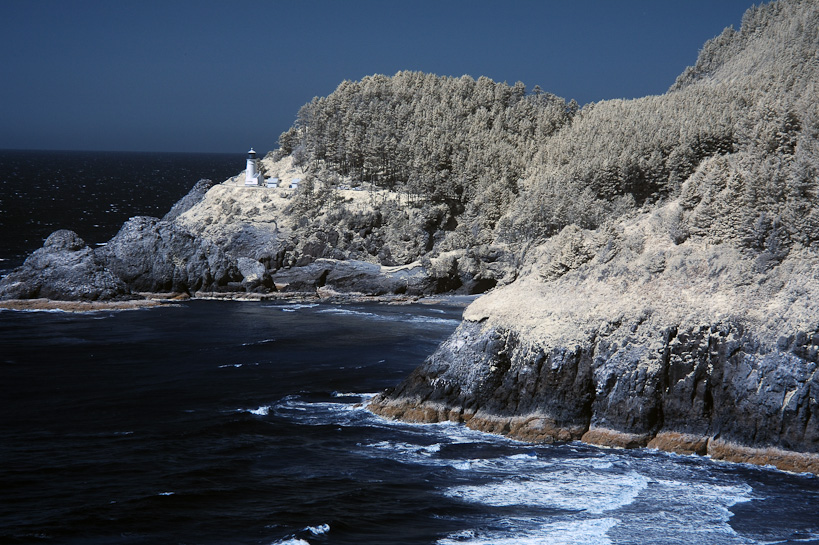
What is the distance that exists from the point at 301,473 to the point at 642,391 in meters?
13.3

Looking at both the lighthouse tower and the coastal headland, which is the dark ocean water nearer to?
the coastal headland

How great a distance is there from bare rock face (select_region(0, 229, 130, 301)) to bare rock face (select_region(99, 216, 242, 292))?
2.28m

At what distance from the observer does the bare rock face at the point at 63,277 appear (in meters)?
67.9

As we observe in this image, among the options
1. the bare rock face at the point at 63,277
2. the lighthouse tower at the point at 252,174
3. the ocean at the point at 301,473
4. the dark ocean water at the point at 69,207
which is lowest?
the ocean at the point at 301,473

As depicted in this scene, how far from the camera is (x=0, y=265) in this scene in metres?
81.2

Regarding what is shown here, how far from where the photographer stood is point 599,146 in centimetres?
6612

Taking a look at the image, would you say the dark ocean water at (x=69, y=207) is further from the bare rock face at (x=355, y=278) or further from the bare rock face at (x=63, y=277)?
the bare rock face at (x=355, y=278)

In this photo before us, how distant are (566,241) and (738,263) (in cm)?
788

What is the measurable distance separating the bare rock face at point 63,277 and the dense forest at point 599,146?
93.2ft

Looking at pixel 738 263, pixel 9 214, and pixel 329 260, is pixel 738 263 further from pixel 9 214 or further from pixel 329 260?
pixel 9 214

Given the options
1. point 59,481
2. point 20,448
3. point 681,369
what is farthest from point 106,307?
point 681,369

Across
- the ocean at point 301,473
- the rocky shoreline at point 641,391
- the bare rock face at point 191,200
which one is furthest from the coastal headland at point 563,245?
the ocean at point 301,473

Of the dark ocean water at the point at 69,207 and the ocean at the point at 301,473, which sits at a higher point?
the dark ocean water at the point at 69,207

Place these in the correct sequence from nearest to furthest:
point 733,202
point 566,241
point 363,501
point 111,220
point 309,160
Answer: point 363,501 < point 733,202 < point 566,241 < point 309,160 < point 111,220
